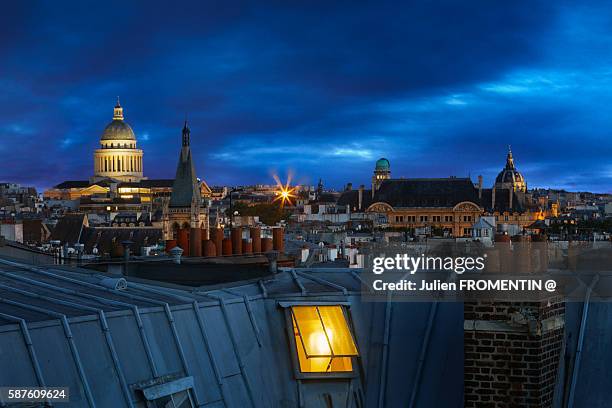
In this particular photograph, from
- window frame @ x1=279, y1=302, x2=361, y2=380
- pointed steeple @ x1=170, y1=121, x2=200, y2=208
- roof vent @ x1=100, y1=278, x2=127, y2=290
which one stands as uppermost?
pointed steeple @ x1=170, y1=121, x2=200, y2=208

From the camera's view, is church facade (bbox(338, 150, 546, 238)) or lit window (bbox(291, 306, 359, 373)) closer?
lit window (bbox(291, 306, 359, 373))

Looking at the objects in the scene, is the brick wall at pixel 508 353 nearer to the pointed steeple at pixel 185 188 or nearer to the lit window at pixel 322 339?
the lit window at pixel 322 339

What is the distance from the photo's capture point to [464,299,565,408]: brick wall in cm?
874

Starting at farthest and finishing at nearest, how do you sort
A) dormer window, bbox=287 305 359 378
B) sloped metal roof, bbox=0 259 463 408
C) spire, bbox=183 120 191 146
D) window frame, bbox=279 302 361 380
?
spire, bbox=183 120 191 146, dormer window, bbox=287 305 359 378, window frame, bbox=279 302 361 380, sloped metal roof, bbox=0 259 463 408
